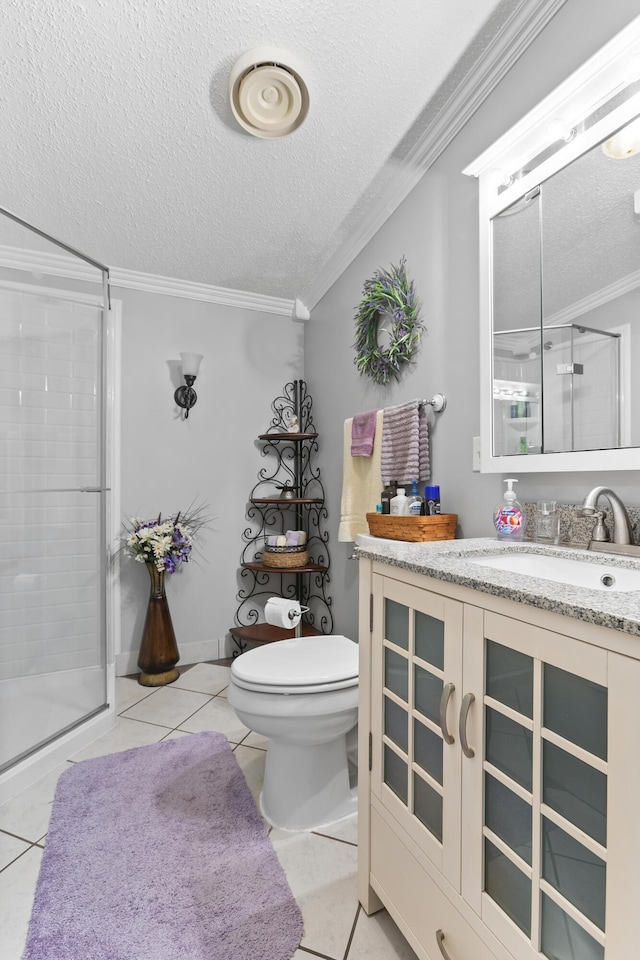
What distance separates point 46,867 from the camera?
138 cm

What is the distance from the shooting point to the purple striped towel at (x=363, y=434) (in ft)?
7.12

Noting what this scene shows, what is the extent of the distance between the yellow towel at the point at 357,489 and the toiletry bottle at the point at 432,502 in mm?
411

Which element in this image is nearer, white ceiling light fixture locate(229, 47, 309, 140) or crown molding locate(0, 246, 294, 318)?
white ceiling light fixture locate(229, 47, 309, 140)

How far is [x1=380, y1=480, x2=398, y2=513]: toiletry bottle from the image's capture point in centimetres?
196

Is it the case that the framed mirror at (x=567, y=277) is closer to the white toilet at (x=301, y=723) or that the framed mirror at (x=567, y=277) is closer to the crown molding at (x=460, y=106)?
the crown molding at (x=460, y=106)

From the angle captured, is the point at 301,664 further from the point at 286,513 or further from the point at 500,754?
the point at 286,513

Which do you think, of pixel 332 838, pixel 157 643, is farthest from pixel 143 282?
pixel 332 838

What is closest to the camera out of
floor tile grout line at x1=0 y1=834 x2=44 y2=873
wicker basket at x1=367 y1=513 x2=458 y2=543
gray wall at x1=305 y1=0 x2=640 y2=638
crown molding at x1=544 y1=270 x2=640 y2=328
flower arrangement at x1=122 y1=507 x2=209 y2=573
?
crown molding at x1=544 y1=270 x2=640 y2=328

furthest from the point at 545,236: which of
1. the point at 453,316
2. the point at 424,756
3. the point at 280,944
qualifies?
the point at 280,944

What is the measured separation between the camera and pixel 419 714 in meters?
0.99

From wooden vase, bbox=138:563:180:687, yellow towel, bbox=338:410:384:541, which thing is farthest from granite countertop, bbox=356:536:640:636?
wooden vase, bbox=138:563:180:687

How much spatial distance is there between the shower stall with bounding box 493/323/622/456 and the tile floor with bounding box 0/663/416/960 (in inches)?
51.3

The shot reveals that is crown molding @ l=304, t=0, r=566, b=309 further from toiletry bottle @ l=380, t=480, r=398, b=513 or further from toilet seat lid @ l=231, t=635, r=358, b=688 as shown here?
toilet seat lid @ l=231, t=635, r=358, b=688

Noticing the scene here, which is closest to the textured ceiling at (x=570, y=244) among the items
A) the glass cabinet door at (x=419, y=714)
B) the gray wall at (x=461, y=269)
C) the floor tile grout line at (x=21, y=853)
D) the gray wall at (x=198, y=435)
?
the gray wall at (x=461, y=269)
